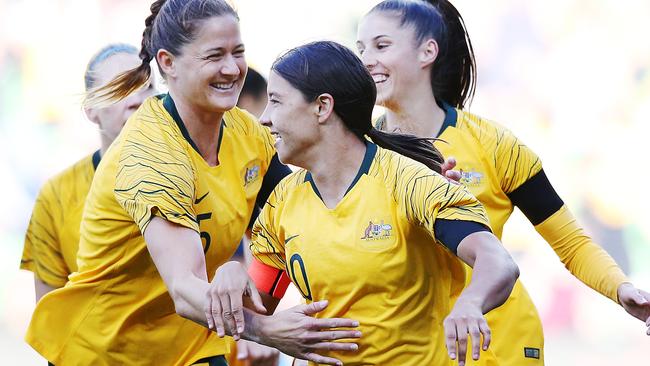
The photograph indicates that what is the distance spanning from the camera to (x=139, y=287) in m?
4.15

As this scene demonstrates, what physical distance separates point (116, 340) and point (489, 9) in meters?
7.22

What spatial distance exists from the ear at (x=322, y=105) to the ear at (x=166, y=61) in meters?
0.71

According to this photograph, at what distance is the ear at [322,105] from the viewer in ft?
11.7

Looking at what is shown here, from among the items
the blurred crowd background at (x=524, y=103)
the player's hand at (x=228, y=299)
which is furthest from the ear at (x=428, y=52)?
the blurred crowd background at (x=524, y=103)

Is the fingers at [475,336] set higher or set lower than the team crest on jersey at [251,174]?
lower

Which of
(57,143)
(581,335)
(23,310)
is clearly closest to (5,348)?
(23,310)

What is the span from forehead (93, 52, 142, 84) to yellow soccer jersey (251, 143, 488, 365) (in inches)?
92.7

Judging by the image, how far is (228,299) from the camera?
3.28 m

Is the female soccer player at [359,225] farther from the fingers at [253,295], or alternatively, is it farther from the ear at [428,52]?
the ear at [428,52]

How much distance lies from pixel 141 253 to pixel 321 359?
3.10ft

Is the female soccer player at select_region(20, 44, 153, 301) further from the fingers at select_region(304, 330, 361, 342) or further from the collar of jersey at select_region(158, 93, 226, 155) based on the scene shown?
the fingers at select_region(304, 330, 361, 342)

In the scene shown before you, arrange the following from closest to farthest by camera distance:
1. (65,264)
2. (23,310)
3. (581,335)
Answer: (65,264)
(581,335)
(23,310)

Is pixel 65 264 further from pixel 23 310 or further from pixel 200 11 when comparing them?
pixel 23 310

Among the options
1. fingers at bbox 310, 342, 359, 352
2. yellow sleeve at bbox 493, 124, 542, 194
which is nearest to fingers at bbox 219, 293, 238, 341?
fingers at bbox 310, 342, 359, 352
